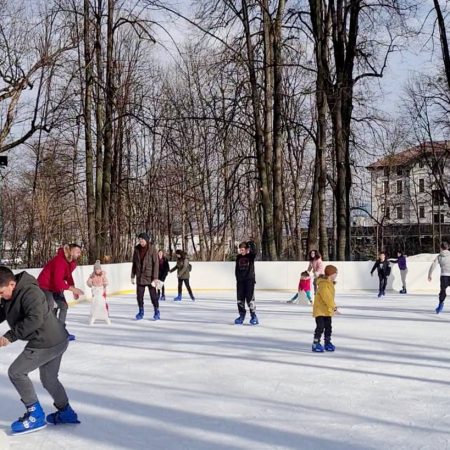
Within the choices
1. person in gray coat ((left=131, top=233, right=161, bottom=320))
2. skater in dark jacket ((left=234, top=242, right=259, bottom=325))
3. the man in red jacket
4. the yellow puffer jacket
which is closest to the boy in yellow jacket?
the yellow puffer jacket

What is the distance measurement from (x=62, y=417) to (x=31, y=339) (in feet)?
2.50

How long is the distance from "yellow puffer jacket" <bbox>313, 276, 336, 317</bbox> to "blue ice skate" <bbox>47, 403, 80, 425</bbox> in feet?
13.1

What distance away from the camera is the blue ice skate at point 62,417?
199 inches

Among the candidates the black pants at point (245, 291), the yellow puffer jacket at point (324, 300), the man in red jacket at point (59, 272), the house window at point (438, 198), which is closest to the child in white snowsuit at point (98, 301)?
the black pants at point (245, 291)

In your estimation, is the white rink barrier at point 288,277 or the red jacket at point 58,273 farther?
the white rink barrier at point 288,277

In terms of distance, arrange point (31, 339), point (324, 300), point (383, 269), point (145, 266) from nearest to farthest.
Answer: point (31, 339) → point (324, 300) → point (145, 266) → point (383, 269)

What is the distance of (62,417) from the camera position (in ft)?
16.6

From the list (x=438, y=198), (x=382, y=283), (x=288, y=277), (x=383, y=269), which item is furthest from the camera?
(x=438, y=198)

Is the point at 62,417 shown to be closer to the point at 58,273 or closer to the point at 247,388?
the point at 247,388

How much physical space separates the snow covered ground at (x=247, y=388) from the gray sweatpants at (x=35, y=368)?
28 cm

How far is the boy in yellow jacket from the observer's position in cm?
837

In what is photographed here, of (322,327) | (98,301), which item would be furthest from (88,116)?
(322,327)

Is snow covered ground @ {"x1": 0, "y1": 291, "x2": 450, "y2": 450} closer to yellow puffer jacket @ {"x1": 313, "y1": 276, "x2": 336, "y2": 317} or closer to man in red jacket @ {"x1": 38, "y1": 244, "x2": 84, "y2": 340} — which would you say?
yellow puffer jacket @ {"x1": 313, "y1": 276, "x2": 336, "y2": 317}

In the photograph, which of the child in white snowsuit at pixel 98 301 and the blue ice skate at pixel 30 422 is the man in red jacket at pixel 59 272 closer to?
the child in white snowsuit at pixel 98 301
